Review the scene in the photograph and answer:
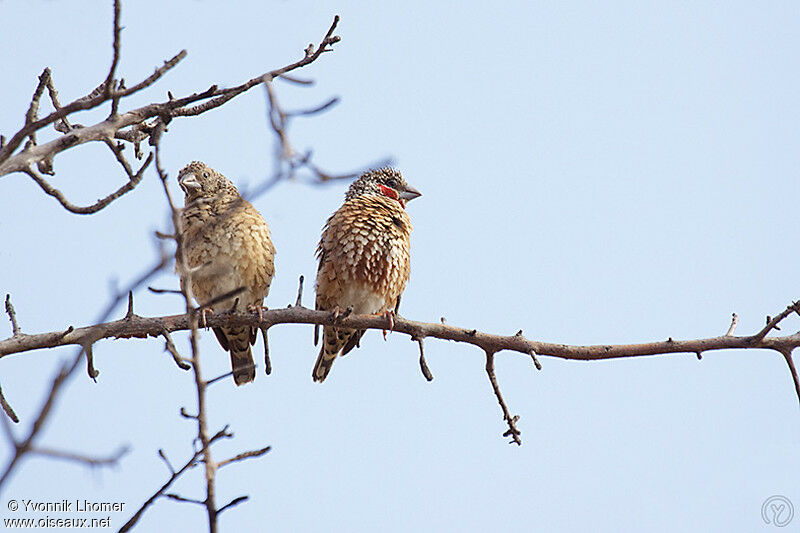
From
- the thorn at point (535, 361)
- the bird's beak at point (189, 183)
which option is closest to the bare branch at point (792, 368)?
the thorn at point (535, 361)

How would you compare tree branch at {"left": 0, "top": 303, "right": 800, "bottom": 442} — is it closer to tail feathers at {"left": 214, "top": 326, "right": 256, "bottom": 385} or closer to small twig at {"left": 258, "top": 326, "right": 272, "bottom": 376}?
small twig at {"left": 258, "top": 326, "right": 272, "bottom": 376}

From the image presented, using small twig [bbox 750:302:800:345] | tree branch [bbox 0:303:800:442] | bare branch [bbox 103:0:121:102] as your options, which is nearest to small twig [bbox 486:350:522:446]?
tree branch [bbox 0:303:800:442]

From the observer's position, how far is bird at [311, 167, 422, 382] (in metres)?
6.14

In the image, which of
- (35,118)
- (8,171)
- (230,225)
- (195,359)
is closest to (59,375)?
(195,359)

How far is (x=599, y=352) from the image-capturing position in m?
4.35

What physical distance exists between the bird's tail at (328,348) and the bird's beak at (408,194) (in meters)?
1.12

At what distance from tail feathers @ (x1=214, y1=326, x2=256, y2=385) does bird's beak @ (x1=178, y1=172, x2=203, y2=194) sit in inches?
40.0

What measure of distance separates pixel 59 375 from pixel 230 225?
14.3 ft

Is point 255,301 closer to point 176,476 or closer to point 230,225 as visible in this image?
point 230,225

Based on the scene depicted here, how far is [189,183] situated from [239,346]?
1.22 m

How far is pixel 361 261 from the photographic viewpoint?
613 centimetres

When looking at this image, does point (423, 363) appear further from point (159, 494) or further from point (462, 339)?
point (159, 494)

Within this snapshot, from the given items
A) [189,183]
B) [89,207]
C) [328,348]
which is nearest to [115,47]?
[89,207]

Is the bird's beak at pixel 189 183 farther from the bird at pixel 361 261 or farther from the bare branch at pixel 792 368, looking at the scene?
the bare branch at pixel 792 368
